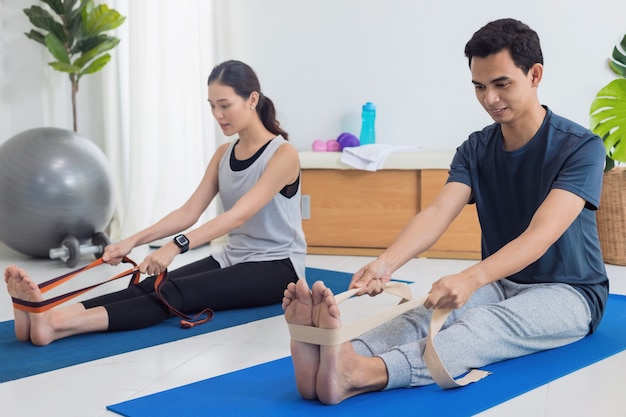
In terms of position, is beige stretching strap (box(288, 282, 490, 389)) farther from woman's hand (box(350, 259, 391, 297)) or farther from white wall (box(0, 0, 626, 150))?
white wall (box(0, 0, 626, 150))

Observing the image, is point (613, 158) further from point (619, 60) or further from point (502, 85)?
point (502, 85)

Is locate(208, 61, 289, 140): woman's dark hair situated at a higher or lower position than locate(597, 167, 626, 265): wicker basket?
higher

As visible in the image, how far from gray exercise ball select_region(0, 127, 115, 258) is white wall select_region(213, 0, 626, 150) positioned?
→ 3.45ft

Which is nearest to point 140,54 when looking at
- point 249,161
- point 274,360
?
point 249,161

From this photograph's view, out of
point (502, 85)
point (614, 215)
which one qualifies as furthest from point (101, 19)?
point (502, 85)

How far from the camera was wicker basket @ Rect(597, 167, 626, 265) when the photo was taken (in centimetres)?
371

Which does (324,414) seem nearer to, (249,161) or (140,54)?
(249,161)

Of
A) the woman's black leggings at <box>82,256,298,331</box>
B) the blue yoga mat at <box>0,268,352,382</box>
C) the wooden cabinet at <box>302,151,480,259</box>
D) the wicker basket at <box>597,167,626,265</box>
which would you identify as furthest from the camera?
the wooden cabinet at <box>302,151,480,259</box>

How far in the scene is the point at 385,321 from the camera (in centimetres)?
183

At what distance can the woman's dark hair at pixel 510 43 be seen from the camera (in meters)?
1.99

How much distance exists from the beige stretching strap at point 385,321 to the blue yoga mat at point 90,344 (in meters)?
0.79

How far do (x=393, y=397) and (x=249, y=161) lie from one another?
48.8 inches

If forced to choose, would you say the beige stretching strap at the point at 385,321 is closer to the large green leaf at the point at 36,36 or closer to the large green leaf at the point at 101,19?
the large green leaf at the point at 101,19

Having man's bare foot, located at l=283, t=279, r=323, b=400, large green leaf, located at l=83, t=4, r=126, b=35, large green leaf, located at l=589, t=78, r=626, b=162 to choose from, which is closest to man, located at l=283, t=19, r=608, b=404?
man's bare foot, located at l=283, t=279, r=323, b=400
